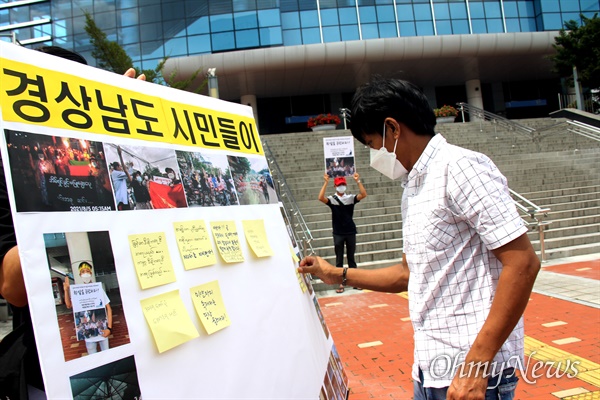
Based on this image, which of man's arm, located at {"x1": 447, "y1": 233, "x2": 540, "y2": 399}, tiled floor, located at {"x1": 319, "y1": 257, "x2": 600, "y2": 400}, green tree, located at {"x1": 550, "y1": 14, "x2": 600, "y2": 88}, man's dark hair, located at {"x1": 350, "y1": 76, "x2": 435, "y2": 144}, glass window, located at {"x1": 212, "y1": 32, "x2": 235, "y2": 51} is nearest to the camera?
man's arm, located at {"x1": 447, "y1": 233, "x2": 540, "y2": 399}

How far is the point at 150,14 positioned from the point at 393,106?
2604 centimetres

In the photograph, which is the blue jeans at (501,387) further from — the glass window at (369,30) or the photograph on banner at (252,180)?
the glass window at (369,30)

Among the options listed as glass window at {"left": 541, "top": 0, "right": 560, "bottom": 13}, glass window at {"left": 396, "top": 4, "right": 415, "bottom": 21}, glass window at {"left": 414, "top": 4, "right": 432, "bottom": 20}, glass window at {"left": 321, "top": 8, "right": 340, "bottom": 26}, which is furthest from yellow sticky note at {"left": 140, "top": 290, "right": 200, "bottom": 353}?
glass window at {"left": 541, "top": 0, "right": 560, "bottom": 13}

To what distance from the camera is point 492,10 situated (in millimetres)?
24203

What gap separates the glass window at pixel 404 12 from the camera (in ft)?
78.6

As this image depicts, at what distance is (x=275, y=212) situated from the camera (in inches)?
78.4

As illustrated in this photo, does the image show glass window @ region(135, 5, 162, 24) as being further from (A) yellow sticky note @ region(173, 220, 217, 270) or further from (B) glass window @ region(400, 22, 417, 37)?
(A) yellow sticky note @ region(173, 220, 217, 270)

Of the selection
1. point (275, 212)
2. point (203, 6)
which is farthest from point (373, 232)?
point (203, 6)

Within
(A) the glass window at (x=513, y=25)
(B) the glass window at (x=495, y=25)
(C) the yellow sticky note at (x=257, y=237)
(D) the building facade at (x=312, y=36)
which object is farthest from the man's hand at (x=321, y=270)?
(A) the glass window at (x=513, y=25)

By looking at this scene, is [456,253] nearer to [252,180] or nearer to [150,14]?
[252,180]

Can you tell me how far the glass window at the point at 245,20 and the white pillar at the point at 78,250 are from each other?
77.0ft

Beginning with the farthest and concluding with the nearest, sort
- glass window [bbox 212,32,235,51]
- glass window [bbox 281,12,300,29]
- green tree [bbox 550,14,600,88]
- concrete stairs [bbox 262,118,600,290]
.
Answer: glass window [bbox 281,12,300,29], glass window [bbox 212,32,235,51], green tree [bbox 550,14,600,88], concrete stairs [bbox 262,118,600,290]

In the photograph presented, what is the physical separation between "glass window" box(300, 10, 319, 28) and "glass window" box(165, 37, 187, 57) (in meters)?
6.61

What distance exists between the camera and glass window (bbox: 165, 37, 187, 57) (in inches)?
910
